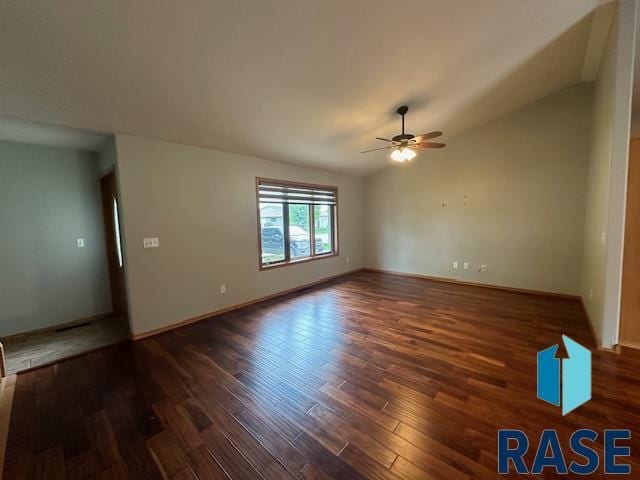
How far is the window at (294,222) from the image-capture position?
4477 millimetres

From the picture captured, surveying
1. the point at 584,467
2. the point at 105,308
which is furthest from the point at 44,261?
the point at 584,467

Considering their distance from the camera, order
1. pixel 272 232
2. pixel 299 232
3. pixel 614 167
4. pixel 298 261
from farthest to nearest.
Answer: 1. pixel 299 232
2. pixel 298 261
3. pixel 272 232
4. pixel 614 167

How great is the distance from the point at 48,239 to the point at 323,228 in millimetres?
4481

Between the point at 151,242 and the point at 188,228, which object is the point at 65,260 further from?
the point at 188,228

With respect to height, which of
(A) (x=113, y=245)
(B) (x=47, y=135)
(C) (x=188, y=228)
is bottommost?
(A) (x=113, y=245)

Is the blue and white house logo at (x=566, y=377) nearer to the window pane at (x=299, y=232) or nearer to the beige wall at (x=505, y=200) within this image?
the beige wall at (x=505, y=200)

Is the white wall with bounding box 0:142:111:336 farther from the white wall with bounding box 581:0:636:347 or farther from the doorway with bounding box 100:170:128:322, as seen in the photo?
the white wall with bounding box 581:0:636:347

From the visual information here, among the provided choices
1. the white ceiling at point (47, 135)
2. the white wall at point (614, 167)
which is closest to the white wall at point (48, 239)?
the white ceiling at point (47, 135)

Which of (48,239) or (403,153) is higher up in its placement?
(403,153)

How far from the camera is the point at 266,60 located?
7.23ft

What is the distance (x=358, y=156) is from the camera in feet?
16.4

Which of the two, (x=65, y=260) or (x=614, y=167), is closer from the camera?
(x=614, y=167)

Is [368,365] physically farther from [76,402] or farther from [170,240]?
[170,240]

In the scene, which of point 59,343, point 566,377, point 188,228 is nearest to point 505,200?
point 566,377
